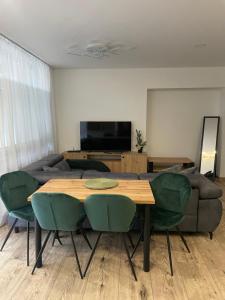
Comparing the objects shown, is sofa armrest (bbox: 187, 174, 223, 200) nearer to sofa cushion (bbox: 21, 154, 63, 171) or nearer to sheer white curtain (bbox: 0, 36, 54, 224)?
sofa cushion (bbox: 21, 154, 63, 171)

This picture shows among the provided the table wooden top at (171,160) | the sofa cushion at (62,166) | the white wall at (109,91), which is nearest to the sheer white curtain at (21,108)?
the sofa cushion at (62,166)

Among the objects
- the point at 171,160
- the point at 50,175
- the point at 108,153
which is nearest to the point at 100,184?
the point at 50,175

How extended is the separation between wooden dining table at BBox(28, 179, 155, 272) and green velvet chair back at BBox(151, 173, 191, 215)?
0.55 feet

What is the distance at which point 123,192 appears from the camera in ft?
7.81

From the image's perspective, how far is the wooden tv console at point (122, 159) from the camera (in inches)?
218

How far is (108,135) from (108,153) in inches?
18.1

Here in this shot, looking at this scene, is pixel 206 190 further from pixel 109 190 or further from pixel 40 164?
pixel 40 164

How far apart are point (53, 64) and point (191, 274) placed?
15.6ft

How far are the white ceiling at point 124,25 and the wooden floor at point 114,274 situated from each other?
8.63 ft

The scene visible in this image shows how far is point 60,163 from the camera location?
4.49 m

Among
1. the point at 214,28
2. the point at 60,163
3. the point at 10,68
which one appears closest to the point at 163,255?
the point at 60,163

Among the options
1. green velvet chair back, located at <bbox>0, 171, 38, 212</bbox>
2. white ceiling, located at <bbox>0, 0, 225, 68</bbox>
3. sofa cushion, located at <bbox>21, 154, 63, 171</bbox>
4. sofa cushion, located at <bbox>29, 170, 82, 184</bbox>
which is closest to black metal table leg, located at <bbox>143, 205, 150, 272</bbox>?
sofa cushion, located at <bbox>29, 170, 82, 184</bbox>

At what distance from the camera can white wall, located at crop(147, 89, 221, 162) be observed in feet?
19.9

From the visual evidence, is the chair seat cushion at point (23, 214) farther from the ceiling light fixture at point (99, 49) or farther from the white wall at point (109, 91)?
the white wall at point (109, 91)
